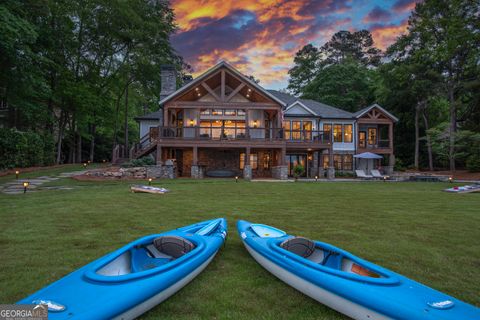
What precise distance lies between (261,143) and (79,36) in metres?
21.2

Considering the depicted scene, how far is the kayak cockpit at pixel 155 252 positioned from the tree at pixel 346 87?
125ft

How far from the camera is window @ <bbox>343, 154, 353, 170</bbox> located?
26.7 metres

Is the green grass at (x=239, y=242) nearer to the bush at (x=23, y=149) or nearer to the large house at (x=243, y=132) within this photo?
the bush at (x=23, y=149)

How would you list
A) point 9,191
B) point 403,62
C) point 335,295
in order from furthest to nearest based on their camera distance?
point 403,62, point 9,191, point 335,295

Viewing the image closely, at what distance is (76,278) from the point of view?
8.14 feet

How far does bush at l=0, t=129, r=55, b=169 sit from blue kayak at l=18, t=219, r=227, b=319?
1840cm

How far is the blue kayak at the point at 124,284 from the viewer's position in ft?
6.75

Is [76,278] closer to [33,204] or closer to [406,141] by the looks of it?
[33,204]

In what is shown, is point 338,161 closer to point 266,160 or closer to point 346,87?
point 266,160

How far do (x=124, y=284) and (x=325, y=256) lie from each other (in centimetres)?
238

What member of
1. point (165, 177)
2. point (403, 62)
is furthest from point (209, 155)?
point (403, 62)

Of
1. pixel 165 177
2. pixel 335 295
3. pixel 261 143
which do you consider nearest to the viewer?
pixel 335 295

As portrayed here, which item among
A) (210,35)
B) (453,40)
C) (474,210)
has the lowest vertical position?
(474,210)

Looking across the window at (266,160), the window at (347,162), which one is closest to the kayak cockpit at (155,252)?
the window at (266,160)
